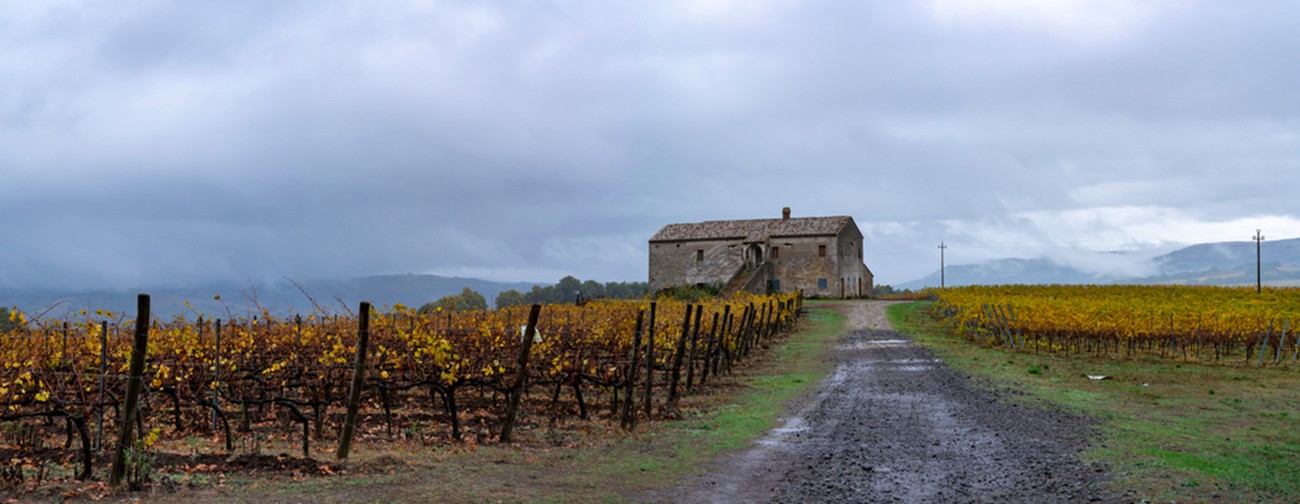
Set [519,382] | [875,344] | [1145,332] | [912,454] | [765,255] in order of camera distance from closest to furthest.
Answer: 1. [912,454]
2. [519,382]
3. [1145,332]
4. [875,344]
5. [765,255]

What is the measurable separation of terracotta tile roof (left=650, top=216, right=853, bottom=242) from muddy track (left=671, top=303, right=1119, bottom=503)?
45.9m

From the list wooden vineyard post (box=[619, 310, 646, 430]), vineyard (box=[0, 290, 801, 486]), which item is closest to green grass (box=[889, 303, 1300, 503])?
wooden vineyard post (box=[619, 310, 646, 430])

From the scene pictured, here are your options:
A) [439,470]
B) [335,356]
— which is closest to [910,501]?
[439,470]

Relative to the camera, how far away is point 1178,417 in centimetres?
1522

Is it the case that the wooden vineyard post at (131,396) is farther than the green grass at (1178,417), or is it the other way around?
the green grass at (1178,417)

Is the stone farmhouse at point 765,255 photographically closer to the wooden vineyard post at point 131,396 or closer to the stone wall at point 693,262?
the stone wall at point 693,262

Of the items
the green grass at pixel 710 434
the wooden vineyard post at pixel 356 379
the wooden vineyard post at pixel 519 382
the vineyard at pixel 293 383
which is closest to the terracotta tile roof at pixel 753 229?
the green grass at pixel 710 434

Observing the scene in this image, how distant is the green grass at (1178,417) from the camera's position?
9.67m

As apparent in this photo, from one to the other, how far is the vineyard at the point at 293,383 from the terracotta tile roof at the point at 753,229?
44389 mm

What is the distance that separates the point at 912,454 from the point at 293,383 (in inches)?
367

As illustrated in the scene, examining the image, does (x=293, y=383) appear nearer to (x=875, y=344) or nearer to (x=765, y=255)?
(x=875, y=344)

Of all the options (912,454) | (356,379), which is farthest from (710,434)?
(356,379)

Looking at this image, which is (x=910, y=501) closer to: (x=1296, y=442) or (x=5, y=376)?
(x=1296, y=442)

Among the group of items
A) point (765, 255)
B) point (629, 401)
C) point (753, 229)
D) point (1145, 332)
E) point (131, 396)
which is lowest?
point (629, 401)
